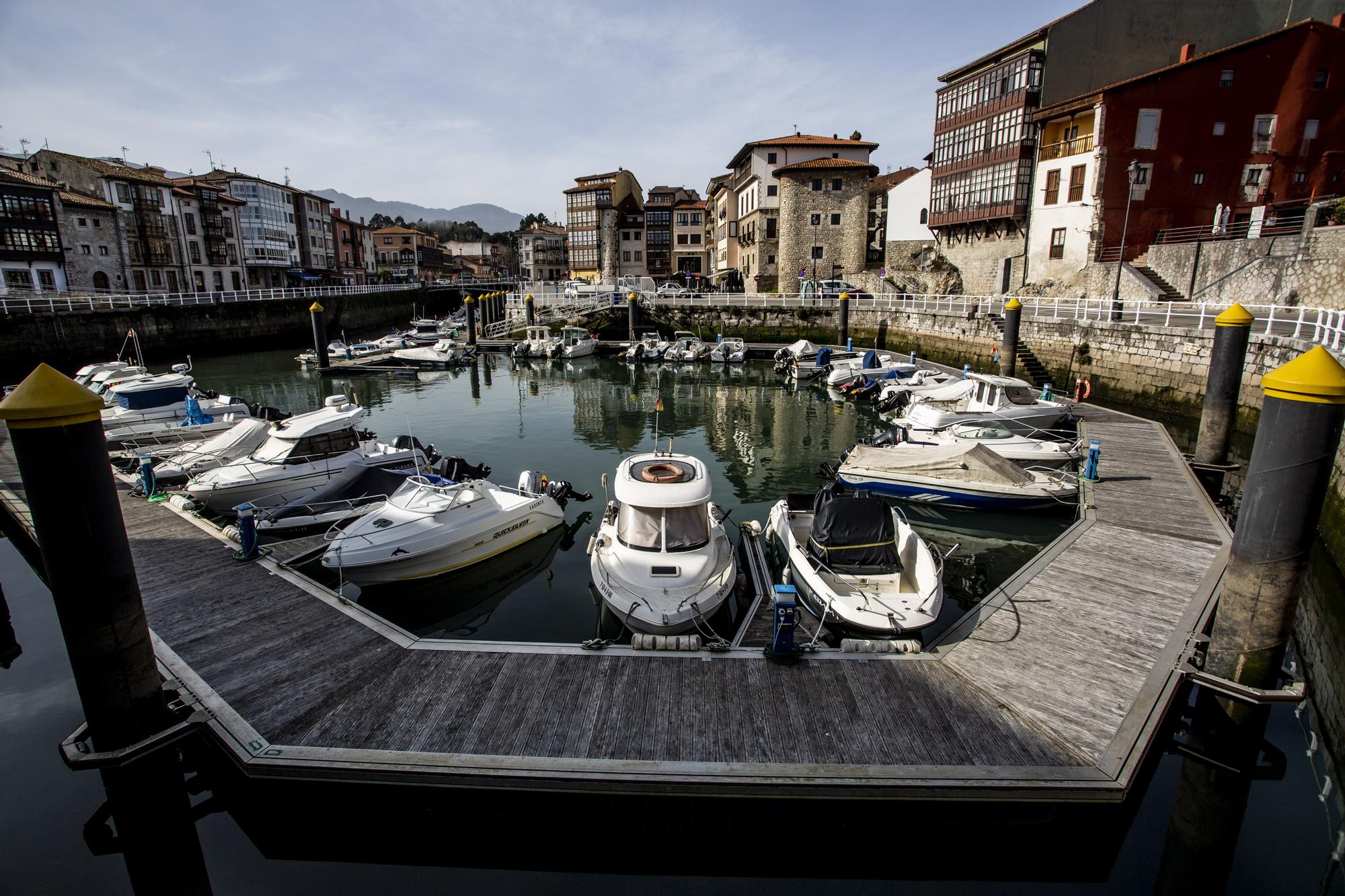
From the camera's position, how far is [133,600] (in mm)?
6688

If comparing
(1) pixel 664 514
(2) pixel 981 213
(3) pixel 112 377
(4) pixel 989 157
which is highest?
(4) pixel 989 157

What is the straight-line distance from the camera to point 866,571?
37.3 ft

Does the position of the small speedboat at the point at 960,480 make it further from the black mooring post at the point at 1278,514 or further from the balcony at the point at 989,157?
the balcony at the point at 989,157

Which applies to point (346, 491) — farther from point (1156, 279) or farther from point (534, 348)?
point (1156, 279)

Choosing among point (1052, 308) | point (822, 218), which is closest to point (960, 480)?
point (1052, 308)

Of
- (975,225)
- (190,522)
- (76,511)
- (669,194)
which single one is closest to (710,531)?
(76,511)

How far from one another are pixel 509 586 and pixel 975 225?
151 feet

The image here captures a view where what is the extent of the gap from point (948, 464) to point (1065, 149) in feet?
110

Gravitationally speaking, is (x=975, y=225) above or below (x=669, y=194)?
below

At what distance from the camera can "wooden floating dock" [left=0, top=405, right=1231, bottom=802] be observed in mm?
6934

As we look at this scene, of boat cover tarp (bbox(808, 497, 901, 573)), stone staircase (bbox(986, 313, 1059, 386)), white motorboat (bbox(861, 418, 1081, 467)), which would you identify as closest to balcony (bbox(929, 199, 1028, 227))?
stone staircase (bbox(986, 313, 1059, 386))

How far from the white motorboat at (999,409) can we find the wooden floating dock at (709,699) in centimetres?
1042

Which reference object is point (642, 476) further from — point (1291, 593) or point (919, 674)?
point (1291, 593)

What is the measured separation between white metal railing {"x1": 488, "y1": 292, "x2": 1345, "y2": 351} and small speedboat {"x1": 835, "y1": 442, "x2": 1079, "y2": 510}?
8.98 meters
